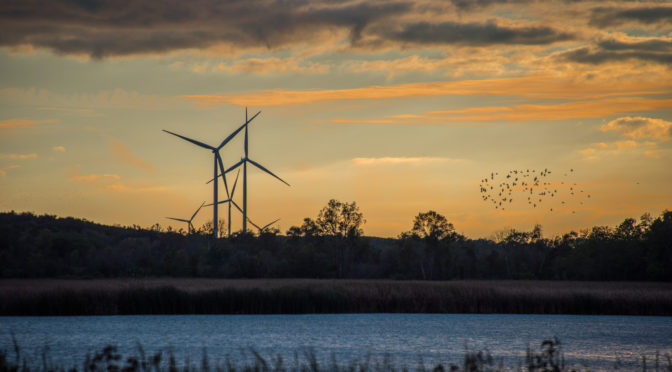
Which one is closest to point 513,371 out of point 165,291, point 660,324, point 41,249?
point 660,324

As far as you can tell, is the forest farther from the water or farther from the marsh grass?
the marsh grass

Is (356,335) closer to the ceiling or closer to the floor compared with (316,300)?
closer to the floor

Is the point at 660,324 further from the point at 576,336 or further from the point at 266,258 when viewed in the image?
the point at 266,258

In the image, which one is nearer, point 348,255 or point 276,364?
point 276,364

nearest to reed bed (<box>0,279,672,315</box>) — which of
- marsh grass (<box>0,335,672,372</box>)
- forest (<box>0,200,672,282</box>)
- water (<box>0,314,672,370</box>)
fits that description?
water (<box>0,314,672,370</box>)

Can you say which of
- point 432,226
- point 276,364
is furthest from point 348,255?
point 276,364

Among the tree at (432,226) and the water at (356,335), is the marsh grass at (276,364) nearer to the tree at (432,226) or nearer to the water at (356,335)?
the water at (356,335)

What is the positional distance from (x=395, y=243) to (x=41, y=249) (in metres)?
52.3

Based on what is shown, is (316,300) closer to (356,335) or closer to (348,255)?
(356,335)

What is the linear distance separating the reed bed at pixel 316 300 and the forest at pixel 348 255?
119 feet

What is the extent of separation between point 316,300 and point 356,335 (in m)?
17.5

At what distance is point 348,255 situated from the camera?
10712cm

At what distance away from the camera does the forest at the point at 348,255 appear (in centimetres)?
9262

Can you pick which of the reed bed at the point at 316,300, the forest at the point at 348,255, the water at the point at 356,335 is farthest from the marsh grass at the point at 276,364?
the forest at the point at 348,255
